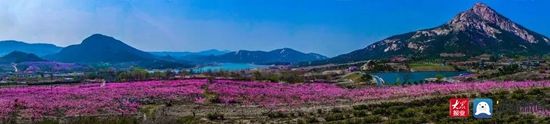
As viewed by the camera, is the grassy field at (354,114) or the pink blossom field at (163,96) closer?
the grassy field at (354,114)

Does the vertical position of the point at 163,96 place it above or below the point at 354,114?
above

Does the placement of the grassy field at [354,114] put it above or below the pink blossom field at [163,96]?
below

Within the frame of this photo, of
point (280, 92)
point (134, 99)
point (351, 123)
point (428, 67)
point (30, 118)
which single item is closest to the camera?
point (351, 123)

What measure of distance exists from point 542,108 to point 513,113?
286 centimetres

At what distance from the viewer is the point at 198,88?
60.1m

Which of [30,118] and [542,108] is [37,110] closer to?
[30,118]

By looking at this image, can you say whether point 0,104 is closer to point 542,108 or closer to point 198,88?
point 198,88

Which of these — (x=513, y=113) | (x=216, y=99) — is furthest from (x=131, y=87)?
(x=513, y=113)

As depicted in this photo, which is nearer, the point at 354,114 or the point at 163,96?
the point at 354,114

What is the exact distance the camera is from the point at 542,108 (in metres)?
35.3

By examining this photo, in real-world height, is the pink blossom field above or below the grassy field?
above

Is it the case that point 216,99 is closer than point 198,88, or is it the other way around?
point 216,99

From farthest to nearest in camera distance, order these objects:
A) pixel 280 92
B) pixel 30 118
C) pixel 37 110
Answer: pixel 280 92, pixel 37 110, pixel 30 118

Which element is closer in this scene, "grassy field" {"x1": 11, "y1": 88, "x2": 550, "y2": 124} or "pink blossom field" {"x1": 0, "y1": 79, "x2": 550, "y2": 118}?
"grassy field" {"x1": 11, "y1": 88, "x2": 550, "y2": 124}
